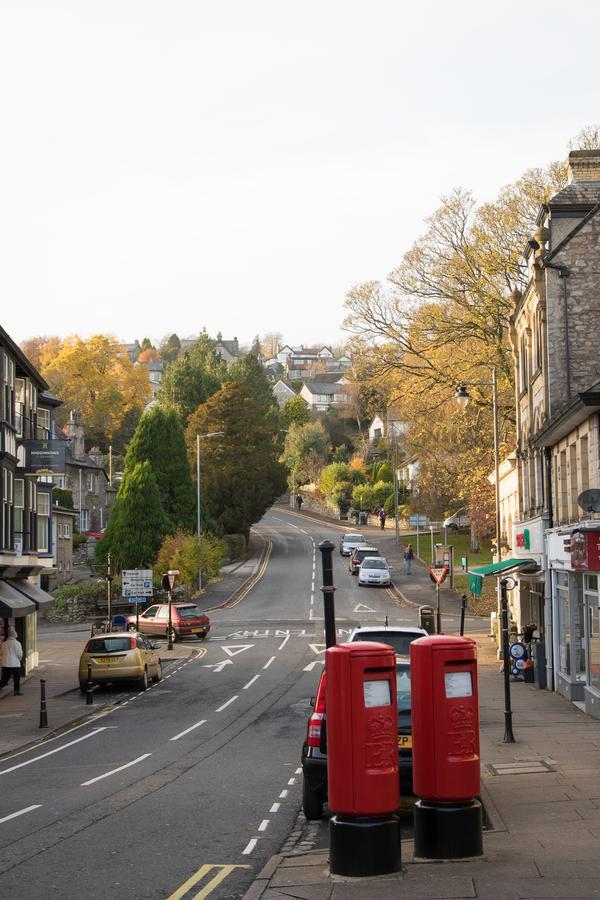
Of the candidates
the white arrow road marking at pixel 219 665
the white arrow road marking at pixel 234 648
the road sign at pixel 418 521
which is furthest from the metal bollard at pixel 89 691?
the road sign at pixel 418 521

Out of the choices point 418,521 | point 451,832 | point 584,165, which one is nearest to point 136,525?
point 418,521

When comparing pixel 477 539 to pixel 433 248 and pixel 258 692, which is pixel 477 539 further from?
pixel 258 692

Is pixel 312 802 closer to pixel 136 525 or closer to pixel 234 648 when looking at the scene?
pixel 234 648

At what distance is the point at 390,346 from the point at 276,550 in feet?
133

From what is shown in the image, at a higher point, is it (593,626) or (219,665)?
(593,626)

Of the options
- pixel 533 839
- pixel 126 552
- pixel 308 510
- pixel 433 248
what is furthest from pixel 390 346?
pixel 308 510

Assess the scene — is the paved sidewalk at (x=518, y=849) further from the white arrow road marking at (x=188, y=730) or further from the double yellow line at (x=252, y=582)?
the double yellow line at (x=252, y=582)

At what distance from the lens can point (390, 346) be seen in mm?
46000

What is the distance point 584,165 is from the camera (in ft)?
102

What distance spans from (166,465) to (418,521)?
1779 centimetres

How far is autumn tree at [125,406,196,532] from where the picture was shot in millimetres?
72562

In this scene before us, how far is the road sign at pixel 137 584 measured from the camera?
42.8 m

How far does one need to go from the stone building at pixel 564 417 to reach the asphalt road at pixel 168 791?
6534mm

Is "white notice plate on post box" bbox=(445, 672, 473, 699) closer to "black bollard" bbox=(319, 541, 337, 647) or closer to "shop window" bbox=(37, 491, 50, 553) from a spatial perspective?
"black bollard" bbox=(319, 541, 337, 647)
